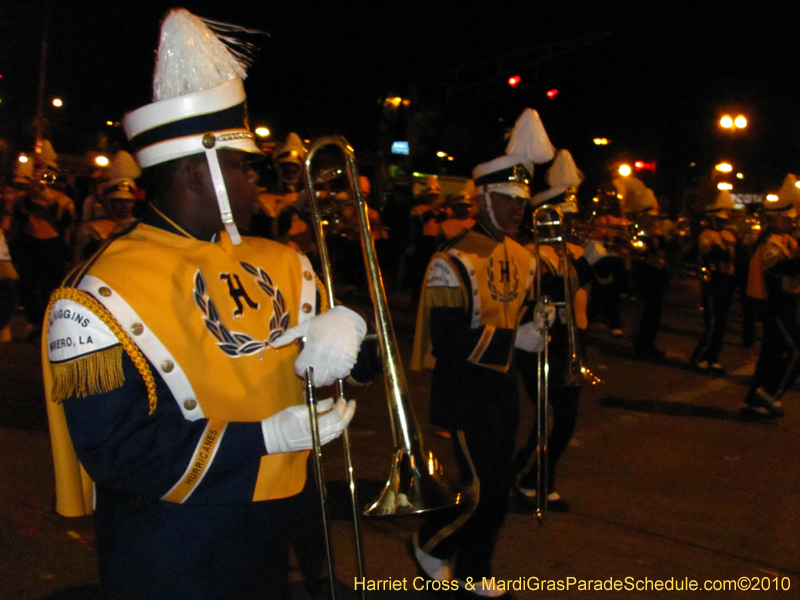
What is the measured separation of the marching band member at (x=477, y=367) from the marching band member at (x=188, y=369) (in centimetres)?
139

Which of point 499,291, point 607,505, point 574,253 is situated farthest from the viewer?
point 574,253

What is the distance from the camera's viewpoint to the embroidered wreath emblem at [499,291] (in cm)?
335

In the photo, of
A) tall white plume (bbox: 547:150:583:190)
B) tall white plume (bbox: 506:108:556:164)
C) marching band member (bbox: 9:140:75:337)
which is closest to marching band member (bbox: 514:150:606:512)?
tall white plume (bbox: 506:108:556:164)

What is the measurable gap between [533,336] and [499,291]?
29 cm

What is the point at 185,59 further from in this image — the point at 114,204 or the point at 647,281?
the point at 647,281

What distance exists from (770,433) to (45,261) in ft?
27.4

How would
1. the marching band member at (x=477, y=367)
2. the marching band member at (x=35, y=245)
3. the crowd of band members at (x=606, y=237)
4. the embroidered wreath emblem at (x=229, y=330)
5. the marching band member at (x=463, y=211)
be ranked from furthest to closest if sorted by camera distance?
the marching band member at (x=463, y=211), the marching band member at (x=35, y=245), the crowd of band members at (x=606, y=237), the marching band member at (x=477, y=367), the embroidered wreath emblem at (x=229, y=330)

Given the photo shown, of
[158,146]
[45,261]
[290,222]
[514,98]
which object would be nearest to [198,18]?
[158,146]

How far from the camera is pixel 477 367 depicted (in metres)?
3.22

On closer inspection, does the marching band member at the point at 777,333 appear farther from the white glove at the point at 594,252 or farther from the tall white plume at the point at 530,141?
the tall white plume at the point at 530,141

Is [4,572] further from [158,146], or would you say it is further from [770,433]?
[770,433]

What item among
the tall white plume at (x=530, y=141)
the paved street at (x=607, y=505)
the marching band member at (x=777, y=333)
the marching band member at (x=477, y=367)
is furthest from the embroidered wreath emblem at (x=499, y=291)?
the marching band member at (x=777, y=333)

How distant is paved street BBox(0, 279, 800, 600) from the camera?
3.62m

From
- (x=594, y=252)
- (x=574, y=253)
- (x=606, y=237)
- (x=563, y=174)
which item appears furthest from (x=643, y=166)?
(x=594, y=252)
